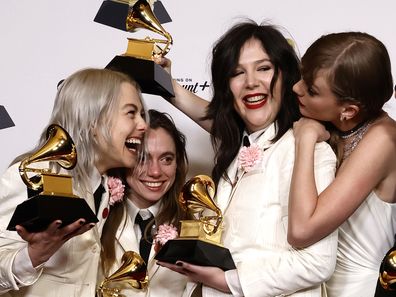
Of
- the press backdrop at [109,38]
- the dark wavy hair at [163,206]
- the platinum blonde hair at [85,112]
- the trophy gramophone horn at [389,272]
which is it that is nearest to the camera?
the trophy gramophone horn at [389,272]

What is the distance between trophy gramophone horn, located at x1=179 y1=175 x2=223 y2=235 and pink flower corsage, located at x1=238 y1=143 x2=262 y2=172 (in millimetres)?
115

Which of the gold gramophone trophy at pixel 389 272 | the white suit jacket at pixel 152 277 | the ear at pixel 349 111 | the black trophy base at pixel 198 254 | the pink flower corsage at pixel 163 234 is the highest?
the ear at pixel 349 111

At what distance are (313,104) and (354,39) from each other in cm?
18

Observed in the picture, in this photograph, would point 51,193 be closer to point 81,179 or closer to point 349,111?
point 81,179

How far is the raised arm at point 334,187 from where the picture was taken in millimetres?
1805

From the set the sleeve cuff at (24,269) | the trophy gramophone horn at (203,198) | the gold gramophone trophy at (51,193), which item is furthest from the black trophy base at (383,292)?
the sleeve cuff at (24,269)

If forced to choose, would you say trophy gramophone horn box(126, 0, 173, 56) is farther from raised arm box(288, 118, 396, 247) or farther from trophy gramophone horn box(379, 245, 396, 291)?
trophy gramophone horn box(379, 245, 396, 291)

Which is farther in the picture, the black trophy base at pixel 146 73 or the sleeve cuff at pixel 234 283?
the black trophy base at pixel 146 73

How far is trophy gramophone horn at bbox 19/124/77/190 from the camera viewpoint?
1.77 meters

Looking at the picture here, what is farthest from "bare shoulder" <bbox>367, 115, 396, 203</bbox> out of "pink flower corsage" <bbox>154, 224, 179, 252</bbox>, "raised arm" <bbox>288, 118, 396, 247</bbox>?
"pink flower corsage" <bbox>154, 224, 179, 252</bbox>

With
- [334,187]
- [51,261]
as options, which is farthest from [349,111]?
[51,261]

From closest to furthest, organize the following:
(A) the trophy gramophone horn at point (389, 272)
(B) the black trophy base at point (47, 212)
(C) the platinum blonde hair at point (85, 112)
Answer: (A) the trophy gramophone horn at point (389, 272) → (B) the black trophy base at point (47, 212) → (C) the platinum blonde hair at point (85, 112)

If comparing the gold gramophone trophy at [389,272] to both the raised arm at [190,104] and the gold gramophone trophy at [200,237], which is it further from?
the raised arm at [190,104]

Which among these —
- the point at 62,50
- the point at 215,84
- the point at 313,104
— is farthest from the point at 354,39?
the point at 62,50
